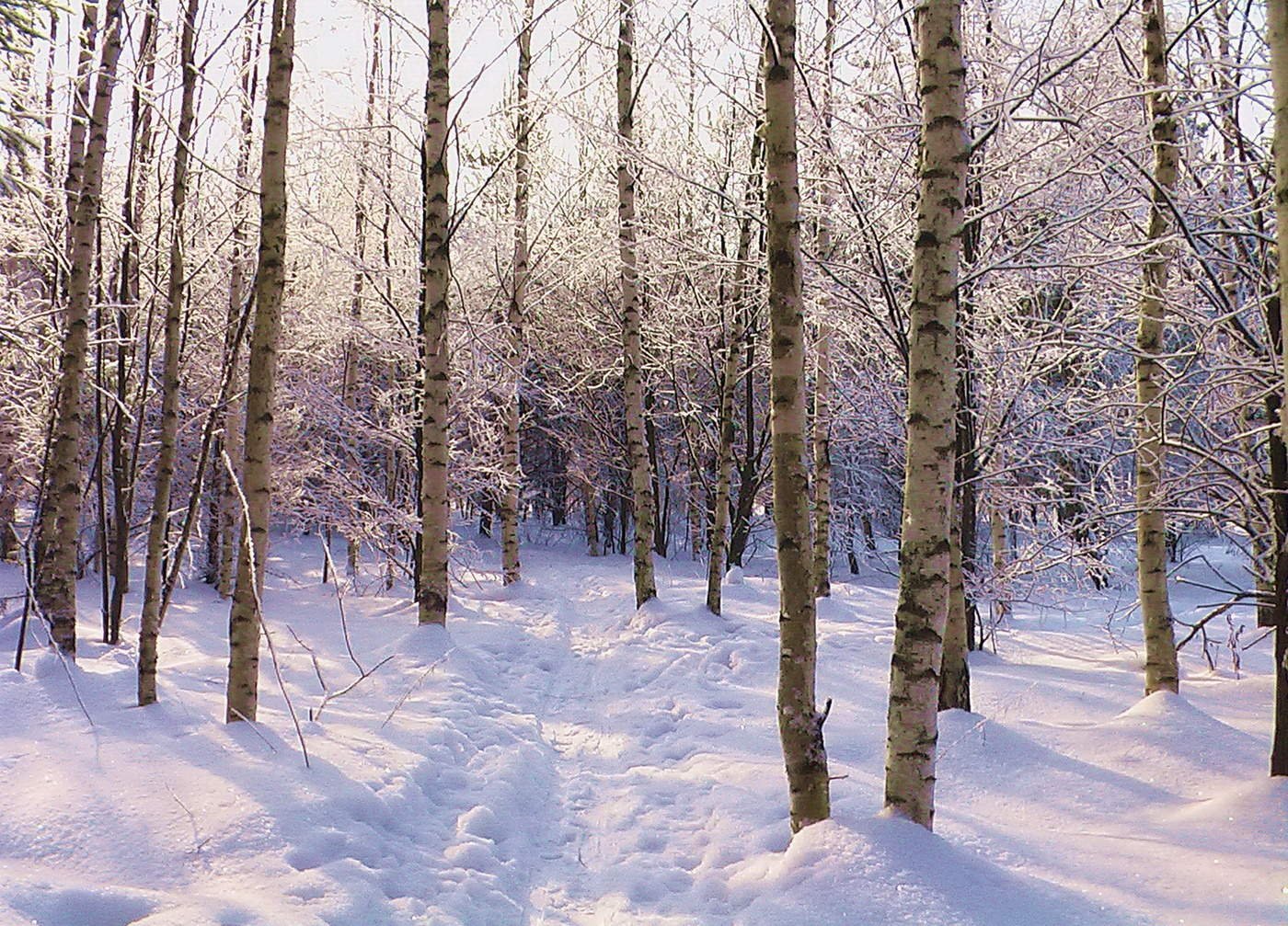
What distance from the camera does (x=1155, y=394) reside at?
6062 mm

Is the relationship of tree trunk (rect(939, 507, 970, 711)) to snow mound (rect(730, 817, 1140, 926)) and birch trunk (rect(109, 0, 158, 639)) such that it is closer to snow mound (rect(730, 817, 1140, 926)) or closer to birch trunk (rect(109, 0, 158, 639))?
snow mound (rect(730, 817, 1140, 926))

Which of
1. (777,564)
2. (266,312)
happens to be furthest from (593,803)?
(266,312)

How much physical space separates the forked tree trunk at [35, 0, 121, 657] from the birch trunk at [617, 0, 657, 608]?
571 cm

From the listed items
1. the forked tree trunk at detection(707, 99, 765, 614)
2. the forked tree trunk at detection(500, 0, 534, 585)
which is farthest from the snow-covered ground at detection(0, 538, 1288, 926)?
the forked tree trunk at detection(500, 0, 534, 585)

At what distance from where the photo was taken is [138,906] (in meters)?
2.85

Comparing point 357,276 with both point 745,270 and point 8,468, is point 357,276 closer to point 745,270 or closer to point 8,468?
point 8,468

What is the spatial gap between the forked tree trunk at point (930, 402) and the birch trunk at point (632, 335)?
6988 millimetres

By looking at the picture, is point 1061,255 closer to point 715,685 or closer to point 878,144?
point 878,144

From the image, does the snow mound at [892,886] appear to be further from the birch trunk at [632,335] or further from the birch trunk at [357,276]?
the birch trunk at [357,276]

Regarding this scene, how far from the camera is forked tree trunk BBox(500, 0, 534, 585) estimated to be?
1315cm

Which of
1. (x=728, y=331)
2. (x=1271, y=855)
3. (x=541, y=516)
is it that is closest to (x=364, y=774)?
(x=1271, y=855)

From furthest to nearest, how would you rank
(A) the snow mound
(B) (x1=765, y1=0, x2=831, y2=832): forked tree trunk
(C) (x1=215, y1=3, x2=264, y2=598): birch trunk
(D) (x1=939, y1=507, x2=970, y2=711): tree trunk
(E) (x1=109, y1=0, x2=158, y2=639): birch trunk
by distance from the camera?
1. (C) (x1=215, y1=3, x2=264, y2=598): birch trunk
2. (D) (x1=939, y1=507, x2=970, y2=711): tree trunk
3. (E) (x1=109, y1=0, x2=158, y2=639): birch trunk
4. (B) (x1=765, y1=0, x2=831, y2=832): forked tree trunk
5. (A) the snow mound

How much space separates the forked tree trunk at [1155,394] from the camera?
18.7 feet

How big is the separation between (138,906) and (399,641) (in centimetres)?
491
